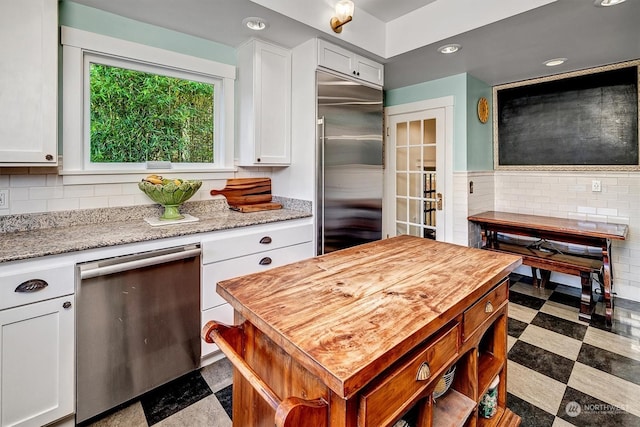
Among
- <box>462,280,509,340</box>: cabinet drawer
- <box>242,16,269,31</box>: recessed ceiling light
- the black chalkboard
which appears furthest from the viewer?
the black chalkboard

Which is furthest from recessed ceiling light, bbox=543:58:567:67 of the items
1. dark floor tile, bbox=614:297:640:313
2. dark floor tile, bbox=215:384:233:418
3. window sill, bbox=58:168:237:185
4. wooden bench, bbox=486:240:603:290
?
dark floor tile, bbox=215:384:233:418

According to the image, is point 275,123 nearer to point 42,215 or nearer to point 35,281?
point 42,215

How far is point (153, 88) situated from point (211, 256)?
4.65ft

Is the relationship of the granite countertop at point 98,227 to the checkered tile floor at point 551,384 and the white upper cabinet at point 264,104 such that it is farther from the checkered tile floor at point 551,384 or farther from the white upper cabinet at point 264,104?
the checkered tile floor at point 551,384

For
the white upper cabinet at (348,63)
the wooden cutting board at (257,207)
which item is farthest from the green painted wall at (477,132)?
the wooden cutting board at (257,207)

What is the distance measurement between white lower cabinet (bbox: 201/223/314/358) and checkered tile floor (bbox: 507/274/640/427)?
1.67 meters

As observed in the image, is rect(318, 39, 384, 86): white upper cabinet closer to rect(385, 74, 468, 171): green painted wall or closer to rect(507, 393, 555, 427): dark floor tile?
rect(385, 74, 468, 171): green painted wall

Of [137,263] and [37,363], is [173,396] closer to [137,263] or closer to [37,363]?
[37,363]

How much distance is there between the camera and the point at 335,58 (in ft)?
8.49

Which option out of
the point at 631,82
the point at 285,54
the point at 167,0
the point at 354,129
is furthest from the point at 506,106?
the point at 167,0

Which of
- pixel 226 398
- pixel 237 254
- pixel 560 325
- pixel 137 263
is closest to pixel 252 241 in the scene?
pixel 237 254

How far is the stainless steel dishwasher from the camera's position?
1.58m

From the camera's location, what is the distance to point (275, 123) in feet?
8.79

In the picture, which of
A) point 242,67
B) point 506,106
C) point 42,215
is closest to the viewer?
point 42,215
